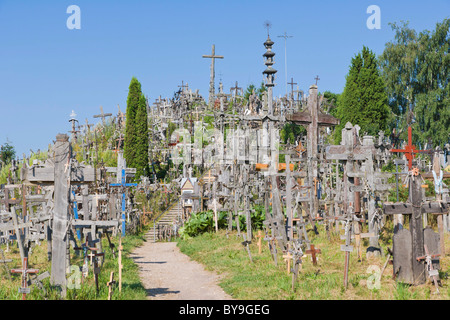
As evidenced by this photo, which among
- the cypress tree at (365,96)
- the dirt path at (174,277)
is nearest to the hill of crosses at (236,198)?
the dirt path at (174,277)

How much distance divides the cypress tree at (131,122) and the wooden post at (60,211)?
2934 centimetres

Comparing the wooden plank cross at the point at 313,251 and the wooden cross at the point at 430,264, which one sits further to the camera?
the wooden plank cross at the point at 313,251

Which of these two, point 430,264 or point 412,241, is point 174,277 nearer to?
point 412,241

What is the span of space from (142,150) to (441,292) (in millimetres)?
32224

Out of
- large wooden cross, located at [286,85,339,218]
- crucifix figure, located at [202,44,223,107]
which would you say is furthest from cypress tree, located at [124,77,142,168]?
large wooden cross, located at [286,85,339,218]

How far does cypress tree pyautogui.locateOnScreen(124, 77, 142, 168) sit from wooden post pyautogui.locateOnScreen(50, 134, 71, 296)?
29335 millimetres

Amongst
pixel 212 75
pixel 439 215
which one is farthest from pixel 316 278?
pixel 212 75

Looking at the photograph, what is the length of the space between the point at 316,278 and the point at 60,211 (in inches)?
221

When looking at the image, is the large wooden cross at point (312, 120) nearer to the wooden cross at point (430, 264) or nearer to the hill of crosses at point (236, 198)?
the hill of crosses at point (236, 198)

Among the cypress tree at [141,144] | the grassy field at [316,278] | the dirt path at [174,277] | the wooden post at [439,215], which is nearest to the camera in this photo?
the grassy field at [316,278]

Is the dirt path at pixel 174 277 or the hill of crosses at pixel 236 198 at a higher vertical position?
the hill of crosses at pixel 236 198

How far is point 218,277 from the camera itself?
13.1 metres

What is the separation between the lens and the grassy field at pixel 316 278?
9.37m
